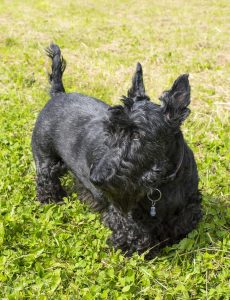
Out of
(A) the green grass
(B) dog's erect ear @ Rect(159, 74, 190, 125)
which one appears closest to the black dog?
(B) dog's erect ear @ Rect(159, 74, 190, 125)

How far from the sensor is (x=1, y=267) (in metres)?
3.43

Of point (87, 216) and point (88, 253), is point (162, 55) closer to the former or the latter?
point (87, 216)

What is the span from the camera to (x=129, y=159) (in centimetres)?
285

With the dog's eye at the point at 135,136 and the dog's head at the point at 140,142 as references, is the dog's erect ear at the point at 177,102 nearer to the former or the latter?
the dog's head at the point at 140,142

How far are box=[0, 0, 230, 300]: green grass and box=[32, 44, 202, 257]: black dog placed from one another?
0.22 m

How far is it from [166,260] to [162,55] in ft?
16.4

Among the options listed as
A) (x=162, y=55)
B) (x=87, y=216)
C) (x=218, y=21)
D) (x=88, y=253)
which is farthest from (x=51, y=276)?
(x=218, y=21)

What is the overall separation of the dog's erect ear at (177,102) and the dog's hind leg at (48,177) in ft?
6.19

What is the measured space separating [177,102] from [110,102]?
328cm

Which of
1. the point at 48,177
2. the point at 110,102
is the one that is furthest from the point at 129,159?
the point at 110,102

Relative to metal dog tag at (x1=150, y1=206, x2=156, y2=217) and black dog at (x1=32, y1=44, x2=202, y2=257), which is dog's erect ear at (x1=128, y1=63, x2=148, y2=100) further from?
metal dog tag at (x1=150, y1=206, x2=156, y2=217)

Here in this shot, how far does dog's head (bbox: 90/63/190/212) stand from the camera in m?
2.82

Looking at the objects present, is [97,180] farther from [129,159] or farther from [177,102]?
[177,102]

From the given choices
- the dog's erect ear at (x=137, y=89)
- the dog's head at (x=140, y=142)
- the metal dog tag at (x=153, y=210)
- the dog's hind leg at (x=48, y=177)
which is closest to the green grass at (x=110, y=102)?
the dog's hind leg at (x=48, y=177)
